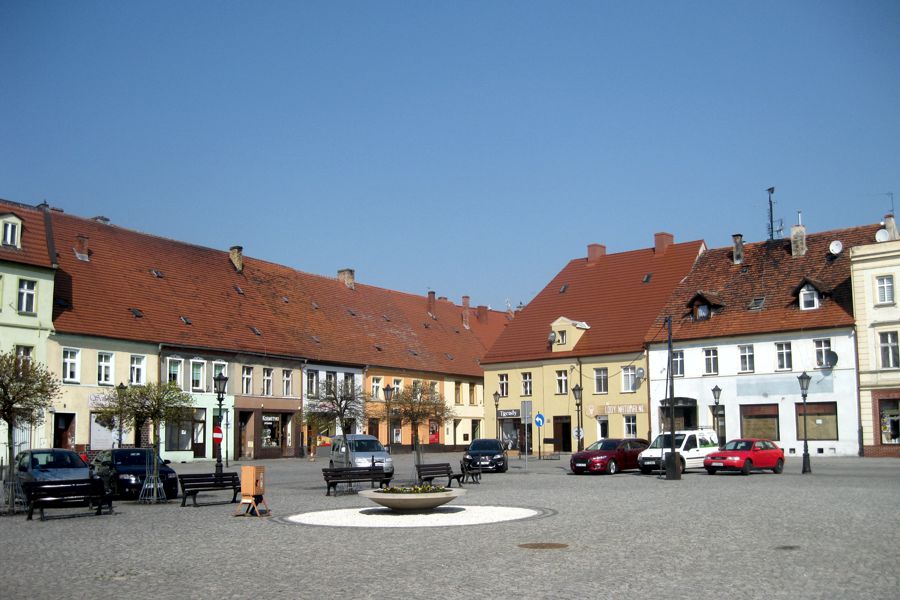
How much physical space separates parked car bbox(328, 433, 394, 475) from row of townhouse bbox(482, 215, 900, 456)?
12659mm

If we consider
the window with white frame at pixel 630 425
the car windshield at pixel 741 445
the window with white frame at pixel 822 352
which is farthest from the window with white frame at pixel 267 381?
the car windshield at pixel 741 445

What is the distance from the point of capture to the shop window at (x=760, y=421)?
5100cm

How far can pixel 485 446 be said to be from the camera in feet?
135

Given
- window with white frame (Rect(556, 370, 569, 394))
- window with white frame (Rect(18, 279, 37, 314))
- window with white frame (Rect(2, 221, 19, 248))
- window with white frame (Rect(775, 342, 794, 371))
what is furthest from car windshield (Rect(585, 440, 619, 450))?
window with white frame (Rect(2, 221, 19, 248))

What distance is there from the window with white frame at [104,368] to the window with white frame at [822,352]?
36.5m

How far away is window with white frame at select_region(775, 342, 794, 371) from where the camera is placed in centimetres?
5084

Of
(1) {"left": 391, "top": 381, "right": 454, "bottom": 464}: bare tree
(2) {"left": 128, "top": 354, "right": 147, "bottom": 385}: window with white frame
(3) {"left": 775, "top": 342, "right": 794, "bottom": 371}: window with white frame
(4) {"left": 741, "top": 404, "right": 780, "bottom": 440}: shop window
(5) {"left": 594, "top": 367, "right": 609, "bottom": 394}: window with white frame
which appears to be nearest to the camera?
(3) {"left": 775, "top": 342, "right": 794, "bottom": 371}: window with white frame

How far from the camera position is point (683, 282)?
59.1m

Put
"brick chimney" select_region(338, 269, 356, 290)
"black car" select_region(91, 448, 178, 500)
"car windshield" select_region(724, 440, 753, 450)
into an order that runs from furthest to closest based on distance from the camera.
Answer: "brick chimney" select_region(338, 269, 356, 290) < "car windshield" select_region(724, 440, 753, 450) < "black car" select_region(91, 448, 178, 500)

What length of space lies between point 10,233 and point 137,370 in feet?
32.3

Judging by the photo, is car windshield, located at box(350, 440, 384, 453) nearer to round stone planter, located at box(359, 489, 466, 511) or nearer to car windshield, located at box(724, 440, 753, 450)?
car windshield, located at box(724, 440, 753, 450)

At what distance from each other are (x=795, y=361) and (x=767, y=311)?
328 cm

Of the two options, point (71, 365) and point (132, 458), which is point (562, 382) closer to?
point (71, 365)

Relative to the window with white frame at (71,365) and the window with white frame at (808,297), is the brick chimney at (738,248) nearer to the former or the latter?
the window with white frame at (808,297)
